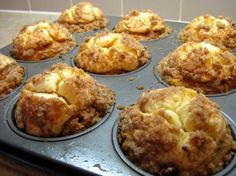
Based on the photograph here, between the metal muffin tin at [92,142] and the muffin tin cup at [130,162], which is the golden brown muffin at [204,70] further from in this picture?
the muffin tin cup at [130,162]

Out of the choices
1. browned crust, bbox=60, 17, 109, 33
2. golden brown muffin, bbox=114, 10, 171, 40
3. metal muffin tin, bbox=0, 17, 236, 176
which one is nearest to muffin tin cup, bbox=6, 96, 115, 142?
metal muffin tin, bbox=0, 17, 236, 176

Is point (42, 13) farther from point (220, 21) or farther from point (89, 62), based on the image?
point (220, 21)

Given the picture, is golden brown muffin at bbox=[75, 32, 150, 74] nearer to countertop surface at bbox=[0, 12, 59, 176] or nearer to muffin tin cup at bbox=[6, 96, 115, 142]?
muffin tin cup at bbox=[6, 96, 115, 142]

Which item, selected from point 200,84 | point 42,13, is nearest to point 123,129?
point 200,84

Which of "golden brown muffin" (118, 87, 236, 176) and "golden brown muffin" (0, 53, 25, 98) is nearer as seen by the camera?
"golden brown muffin" (118, 87, 236, 176)

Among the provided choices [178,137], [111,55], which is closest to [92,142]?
[178,137]

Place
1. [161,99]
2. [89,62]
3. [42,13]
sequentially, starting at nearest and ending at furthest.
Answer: [161,99], [89,62], [42,13]
